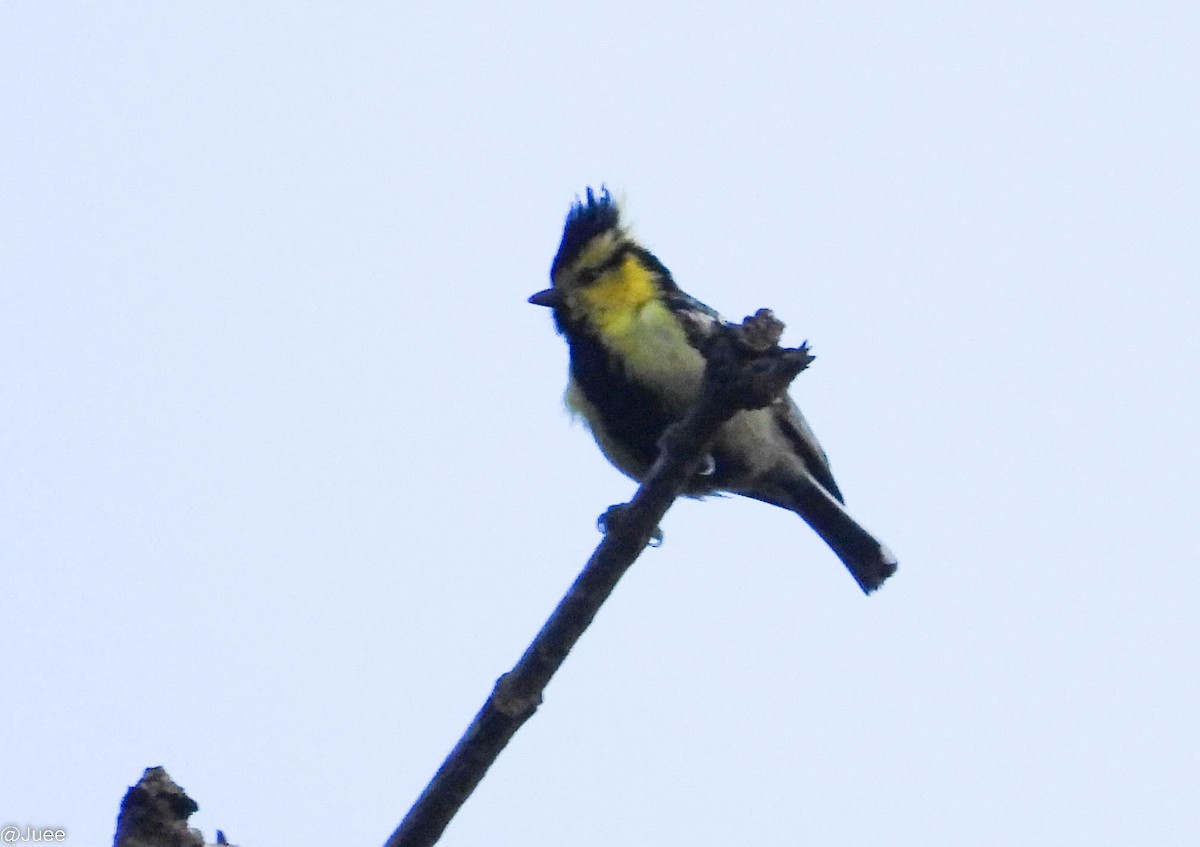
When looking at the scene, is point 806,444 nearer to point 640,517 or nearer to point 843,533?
point 843,533

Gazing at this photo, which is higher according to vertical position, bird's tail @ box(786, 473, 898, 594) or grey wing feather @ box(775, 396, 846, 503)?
grey wing feather @ box(775, 396, 846, 503)

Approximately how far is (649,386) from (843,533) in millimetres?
1173

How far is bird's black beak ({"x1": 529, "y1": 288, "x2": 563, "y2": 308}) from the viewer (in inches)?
213

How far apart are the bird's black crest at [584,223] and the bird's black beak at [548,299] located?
115 mm

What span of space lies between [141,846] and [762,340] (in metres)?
1.56

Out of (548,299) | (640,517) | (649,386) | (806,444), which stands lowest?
(640,517)

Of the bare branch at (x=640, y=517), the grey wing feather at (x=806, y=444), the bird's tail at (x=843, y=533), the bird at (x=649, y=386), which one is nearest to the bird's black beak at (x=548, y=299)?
the bird at (x=649, y=386)

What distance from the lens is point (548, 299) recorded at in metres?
5.42

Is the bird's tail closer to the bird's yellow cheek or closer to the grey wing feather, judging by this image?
the grey wing feather

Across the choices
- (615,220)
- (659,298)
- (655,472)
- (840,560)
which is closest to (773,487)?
(840,560)

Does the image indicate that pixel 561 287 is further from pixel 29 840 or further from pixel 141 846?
pixel 141 846

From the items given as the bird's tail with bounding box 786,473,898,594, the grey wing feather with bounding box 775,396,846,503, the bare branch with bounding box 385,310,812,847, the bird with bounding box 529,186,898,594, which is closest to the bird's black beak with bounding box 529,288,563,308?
the bird with bounding box 529,186,898,594

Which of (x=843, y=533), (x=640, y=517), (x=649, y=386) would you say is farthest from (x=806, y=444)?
(x=640, y=517)

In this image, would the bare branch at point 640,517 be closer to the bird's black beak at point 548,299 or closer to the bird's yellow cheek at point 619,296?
the bird's yellow cheek at point 619,296
